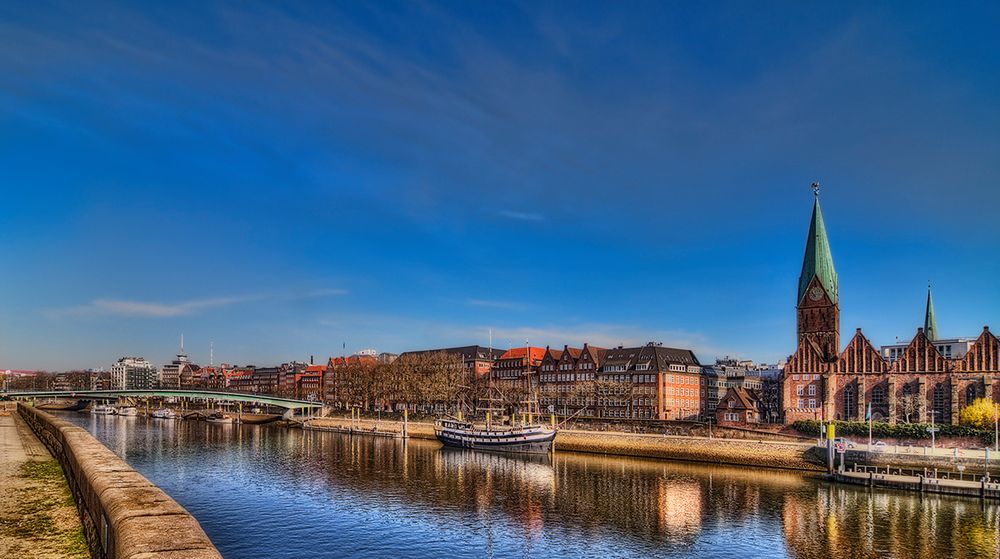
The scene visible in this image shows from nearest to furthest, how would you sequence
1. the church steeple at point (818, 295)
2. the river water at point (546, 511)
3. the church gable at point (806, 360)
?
1. the river water at point (546, 511)
2. the church gable at point (806, 360)
3. the church steeple at point (818, 295)

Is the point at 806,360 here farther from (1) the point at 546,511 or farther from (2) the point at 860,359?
(1) the point at 546,511

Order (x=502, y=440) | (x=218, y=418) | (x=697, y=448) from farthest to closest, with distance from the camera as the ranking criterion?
1. (x=218, y=418)
2. (x=502, y=440)
3. (x=697, y=448)

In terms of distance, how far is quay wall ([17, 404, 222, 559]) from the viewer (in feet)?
43.4

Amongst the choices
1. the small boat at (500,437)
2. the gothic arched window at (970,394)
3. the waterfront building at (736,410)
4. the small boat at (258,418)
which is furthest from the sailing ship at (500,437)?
the small boat at (258,418)

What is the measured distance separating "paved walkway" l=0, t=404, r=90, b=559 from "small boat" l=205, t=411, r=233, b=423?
4602 inches

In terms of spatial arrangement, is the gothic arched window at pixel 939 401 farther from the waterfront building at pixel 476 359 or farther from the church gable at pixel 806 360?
the waterfront building at pixel 476 359

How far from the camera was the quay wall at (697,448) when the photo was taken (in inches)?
3007

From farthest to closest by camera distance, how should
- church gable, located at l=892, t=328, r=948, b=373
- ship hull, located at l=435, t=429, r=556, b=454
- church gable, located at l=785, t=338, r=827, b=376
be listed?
1. church gable, located at l=785, t=338, r=827, b=376
2. church gable, located at l=892, t=328, r=948, b=373
3. ship hull, located at l=435, t=429, r=556, b=454

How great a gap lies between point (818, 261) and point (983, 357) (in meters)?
30.4

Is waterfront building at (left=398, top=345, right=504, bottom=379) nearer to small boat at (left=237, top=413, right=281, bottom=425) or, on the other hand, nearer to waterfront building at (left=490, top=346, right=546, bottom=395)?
waterfront building at (left=490, top=346, right=546, bottom=395)

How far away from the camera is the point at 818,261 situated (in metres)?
120

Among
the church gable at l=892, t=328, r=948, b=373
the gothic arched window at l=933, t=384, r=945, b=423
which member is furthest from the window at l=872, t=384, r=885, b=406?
the gothic arched window at l=933, t=384, r=945, b=423

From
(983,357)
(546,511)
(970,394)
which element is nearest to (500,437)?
(546,511)

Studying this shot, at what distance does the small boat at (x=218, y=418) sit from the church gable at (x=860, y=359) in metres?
121
